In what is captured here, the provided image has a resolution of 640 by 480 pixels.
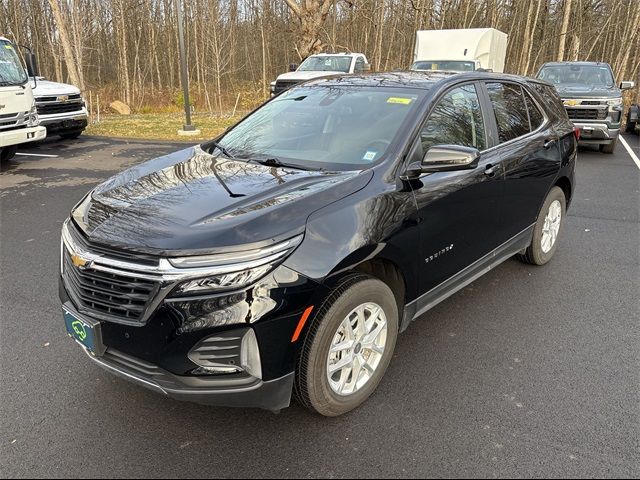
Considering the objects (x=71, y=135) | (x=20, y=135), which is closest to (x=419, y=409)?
(x=20, y=135)

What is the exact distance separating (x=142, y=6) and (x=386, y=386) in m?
36.3

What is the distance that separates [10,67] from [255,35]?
29819 millimetres

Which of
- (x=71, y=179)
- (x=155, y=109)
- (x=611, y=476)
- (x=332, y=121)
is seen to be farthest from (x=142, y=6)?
(x=611, y=476)

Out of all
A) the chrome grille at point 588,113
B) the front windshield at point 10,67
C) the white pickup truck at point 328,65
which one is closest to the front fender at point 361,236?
the front windshield at point 10,67

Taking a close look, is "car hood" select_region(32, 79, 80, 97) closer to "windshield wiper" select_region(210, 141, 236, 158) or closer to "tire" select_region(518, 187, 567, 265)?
"windshield wiper" select_region(210, 141, 236, 158)

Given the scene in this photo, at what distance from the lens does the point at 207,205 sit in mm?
2568

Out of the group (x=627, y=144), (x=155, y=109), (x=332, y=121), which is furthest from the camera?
(x=155, y=109)

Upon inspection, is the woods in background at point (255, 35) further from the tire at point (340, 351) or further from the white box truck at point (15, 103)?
the tire at point (340, 351)

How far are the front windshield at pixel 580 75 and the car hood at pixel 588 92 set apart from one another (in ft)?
1.55

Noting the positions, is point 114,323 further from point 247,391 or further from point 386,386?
point 386,386

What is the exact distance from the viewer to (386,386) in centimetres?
301

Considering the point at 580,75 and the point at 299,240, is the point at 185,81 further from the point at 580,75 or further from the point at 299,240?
the point at 299,240

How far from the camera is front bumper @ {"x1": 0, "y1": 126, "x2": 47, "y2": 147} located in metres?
8.95

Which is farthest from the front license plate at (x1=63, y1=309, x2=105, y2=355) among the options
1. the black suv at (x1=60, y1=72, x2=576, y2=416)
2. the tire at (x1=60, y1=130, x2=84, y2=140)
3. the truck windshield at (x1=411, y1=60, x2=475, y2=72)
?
the truck windshield at (x1=411, y1=60, x2=475, y2=72)
